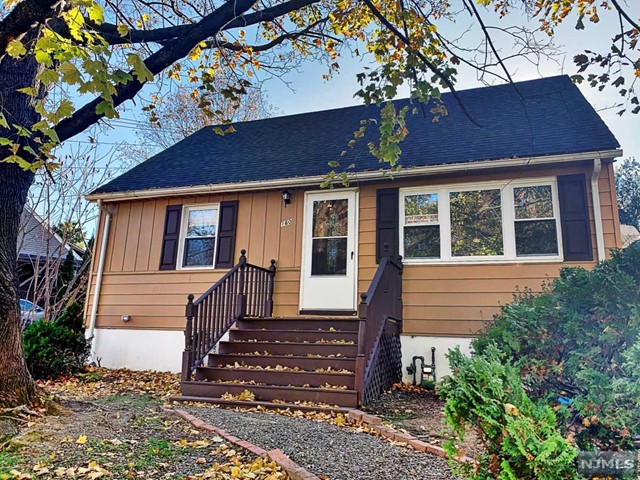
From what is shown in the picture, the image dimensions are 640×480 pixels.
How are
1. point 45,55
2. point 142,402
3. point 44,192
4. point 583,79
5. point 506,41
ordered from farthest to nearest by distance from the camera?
point 44,192 → point 142,402 → point 506,41 → point 583,79 → point 45,55

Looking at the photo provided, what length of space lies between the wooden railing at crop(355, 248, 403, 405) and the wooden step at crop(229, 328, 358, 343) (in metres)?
0.49

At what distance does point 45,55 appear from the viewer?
2523 mm

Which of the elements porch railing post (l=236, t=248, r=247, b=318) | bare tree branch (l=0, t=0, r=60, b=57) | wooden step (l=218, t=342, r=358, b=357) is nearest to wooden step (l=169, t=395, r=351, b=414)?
wooden step (l=218, t=342, r=358, b=357)

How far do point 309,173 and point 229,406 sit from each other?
150 inches

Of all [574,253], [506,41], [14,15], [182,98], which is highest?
[182,98]

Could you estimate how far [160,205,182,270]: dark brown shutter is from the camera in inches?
312

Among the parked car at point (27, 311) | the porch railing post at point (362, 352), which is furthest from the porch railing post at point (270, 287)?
A: the parked car at point (27, 311)

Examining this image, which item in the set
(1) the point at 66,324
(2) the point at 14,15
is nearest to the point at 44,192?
(1) the point at 66,324

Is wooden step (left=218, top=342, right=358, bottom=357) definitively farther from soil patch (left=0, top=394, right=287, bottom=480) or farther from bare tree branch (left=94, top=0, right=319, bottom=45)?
bare tree branch (left=94, top=0, right=319, bottom=45)

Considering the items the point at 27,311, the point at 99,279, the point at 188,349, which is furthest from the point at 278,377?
the point at 27,311

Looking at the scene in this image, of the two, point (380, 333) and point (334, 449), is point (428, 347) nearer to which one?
point (380, 333)

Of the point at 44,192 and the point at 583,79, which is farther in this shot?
the point at 44,192

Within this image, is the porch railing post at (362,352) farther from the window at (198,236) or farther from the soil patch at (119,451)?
the window at (198,236)

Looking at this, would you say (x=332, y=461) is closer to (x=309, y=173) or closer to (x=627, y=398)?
(x=627, y=398)
